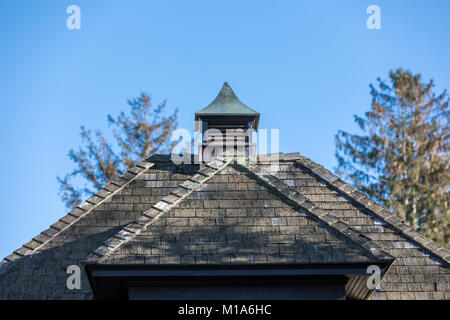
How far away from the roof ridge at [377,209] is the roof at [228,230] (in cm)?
2

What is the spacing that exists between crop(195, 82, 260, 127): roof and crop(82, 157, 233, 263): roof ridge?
303cm

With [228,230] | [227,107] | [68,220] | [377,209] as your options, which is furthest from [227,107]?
[228,230]

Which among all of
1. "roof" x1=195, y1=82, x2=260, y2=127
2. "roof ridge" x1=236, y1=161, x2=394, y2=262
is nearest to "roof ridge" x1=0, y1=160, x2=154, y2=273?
"roof" x1=195, y1=82, x2=260, y2=127

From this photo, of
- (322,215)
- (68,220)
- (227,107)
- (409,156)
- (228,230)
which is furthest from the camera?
(409,156)

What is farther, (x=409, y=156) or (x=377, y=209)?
(x=409, y=156)

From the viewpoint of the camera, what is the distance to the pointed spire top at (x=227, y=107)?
13844 millimetres

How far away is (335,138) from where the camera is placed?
2745 cm

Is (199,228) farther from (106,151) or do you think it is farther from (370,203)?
(106,151)

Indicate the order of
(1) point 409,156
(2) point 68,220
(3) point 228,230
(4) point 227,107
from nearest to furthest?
(3) point 228,230 → (2) point 68,220 → (4) point 227,107 → (1) point 409,156

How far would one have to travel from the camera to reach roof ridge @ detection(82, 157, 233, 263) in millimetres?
9125

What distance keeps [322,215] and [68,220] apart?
439cm

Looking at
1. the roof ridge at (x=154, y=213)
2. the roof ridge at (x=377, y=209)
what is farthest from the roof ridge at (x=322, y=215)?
the roof ridge at (x=377, y=209)

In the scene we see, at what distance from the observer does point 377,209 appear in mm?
11703

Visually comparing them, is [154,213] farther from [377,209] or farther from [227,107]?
[227,107]
